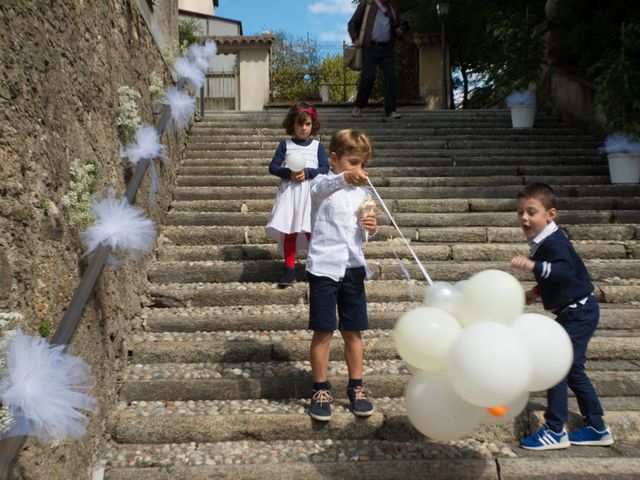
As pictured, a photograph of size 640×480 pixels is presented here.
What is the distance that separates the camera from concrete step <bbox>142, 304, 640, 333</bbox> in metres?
3.71

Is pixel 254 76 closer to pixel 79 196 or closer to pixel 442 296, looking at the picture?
pixel 79 196

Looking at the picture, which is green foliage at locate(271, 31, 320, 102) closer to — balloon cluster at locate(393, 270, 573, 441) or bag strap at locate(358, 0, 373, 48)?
bag strap at locate(358, 0, 373, 48)

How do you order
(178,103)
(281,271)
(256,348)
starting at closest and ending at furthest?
1. (256,348)
2. (281,271)
3. (178,103)

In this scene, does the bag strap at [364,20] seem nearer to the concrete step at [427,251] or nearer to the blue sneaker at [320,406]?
the concrete step at [427,251]

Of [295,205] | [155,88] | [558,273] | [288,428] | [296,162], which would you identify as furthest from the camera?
[155,88]

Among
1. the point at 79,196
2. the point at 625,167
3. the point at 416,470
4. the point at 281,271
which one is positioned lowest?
the point at 416,470

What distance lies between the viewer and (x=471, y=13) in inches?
503

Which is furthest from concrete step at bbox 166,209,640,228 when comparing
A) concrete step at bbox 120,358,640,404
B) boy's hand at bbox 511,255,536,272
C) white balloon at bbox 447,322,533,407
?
white balloon at bbox 447,322,533,407

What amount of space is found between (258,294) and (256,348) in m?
0.69

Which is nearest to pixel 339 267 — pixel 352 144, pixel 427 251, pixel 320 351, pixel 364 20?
pixel 320 351

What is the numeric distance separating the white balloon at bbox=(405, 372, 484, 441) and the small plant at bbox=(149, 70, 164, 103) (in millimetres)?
3510

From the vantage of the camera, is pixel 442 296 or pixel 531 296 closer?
pixel 442 296

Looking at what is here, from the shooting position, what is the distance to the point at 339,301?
2787mm

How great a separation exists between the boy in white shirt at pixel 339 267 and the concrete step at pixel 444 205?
8.84 ft
